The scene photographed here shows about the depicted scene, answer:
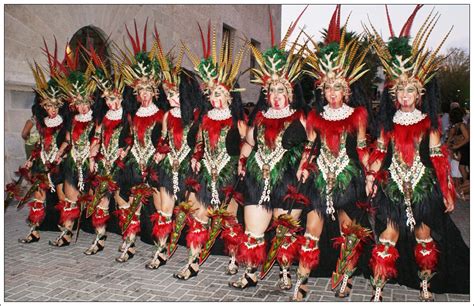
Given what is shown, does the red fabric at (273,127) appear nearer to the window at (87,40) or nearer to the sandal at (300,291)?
the sandal at (300,291)

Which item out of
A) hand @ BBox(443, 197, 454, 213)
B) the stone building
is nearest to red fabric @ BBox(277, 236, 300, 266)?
hand @ BBox(443, 197, 454, 213)

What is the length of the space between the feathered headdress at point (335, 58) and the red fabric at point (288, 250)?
4.97 feet

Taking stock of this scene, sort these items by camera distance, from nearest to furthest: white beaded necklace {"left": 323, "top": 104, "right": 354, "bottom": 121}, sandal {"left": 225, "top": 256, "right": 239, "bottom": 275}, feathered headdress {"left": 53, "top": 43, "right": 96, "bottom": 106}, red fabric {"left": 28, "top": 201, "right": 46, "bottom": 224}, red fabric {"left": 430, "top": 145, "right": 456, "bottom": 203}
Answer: red fabric {"left": 430, "top": 145, "right": 456, "bottom": 203}
white beaded necklace {"left": 323, "top": 104, "right": 354, "bottom": 121}
sandal {"left": 225, "top": 256, "right": 239, "bottom": 275}
feathered headdress {"left": 53, "top": 43, "right": 96, "bottom": 106}
red fabric {"left": 28, "top": 201, "right": 46, "bottom": 224}

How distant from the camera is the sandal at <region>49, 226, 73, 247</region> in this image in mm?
6324

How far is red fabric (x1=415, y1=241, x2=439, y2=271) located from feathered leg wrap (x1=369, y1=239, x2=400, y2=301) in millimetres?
225

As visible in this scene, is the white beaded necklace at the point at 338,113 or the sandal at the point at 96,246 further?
the sandal at the point at 96,246

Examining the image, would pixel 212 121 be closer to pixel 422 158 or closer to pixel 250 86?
pixel 422 158

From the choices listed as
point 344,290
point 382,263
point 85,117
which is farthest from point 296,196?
point 85,117

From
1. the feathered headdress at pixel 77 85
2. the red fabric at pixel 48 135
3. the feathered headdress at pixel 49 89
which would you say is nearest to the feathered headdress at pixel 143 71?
the feathered headdress at pixel 77 85

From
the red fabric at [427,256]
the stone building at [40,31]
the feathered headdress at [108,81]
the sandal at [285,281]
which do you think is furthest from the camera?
the stone building at [40,31]

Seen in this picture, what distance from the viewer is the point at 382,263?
13.7ft

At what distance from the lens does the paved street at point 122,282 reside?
4.56 m

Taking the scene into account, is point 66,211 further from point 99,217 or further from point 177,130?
point 177,130

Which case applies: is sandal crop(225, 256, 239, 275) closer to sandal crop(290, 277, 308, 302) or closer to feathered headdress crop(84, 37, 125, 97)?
sandal crop(290, 277, 308, 302)
